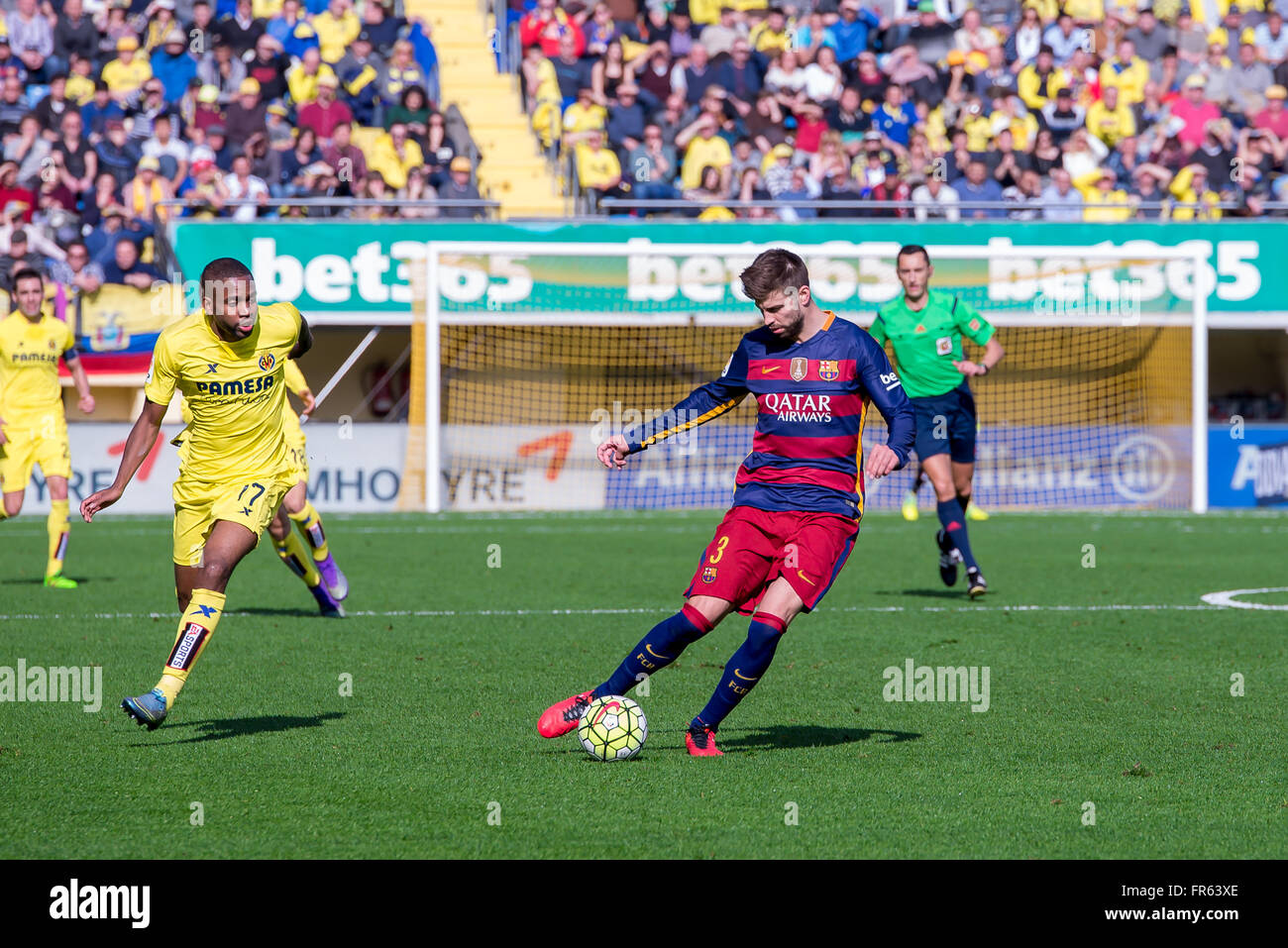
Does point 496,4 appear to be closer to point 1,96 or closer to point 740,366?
point 1,96

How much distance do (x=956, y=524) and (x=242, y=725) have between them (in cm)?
594

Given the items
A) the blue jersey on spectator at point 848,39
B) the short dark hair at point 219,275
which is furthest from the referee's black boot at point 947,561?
the blue jersey on spectator at point 848,39

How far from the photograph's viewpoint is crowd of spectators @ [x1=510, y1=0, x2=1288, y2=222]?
22141mm

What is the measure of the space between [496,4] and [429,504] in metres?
9.20

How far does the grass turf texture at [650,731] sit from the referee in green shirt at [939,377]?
0.65 metres

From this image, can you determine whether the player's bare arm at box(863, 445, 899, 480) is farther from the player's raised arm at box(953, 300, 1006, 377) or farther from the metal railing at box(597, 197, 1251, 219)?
the metal railing at box(597, 197, 1251, 219)

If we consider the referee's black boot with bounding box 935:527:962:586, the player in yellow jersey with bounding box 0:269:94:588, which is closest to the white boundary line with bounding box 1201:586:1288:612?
the referee's black boot with bounding box 935:527:962:586

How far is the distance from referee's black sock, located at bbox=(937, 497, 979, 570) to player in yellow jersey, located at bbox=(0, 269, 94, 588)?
638 cm

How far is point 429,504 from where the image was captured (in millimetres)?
20188

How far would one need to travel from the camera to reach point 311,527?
35.2ft

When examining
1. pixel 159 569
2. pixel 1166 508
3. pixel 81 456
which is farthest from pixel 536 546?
pixel 1166 508

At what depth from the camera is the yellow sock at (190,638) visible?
6758mm

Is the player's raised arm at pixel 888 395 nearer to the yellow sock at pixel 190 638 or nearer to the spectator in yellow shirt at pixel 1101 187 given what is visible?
the yellow sock at pixel 190 638

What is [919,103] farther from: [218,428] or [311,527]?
[218,428]
